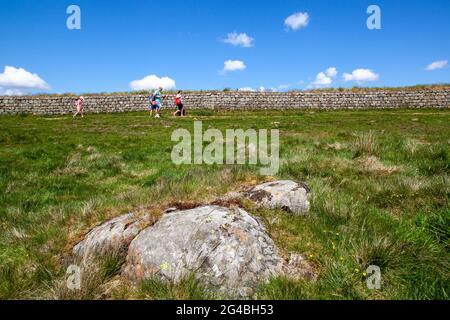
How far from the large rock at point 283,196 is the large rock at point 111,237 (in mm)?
1835

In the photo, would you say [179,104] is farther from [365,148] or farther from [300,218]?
[300,218]

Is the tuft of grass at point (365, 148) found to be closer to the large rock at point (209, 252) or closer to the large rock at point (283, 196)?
the large rock at point (283, 196)

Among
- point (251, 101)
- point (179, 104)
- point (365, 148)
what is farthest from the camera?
point (251, 101)

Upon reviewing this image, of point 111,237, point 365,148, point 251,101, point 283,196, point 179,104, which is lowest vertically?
point 111,237

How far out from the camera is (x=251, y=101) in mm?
41719

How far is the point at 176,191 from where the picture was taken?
644cm

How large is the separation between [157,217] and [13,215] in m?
3.87

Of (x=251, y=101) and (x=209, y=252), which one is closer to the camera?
(x=209, y=252)

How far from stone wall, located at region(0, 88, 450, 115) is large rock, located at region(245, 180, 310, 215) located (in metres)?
35.4

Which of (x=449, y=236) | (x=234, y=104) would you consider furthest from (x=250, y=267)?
(x=234, y=104)

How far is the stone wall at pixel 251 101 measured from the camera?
39969 millimetres

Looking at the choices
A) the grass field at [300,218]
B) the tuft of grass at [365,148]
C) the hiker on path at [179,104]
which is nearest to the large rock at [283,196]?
the grass field at [300,218]

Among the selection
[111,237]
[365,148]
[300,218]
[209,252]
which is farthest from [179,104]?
[209,252]

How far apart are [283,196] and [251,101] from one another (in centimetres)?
3659
